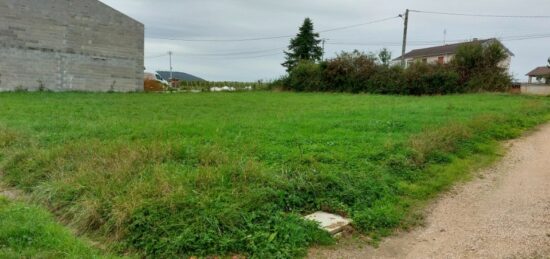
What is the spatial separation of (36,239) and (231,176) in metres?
1.91

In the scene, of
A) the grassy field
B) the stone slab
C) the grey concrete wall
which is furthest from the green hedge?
the stone slab

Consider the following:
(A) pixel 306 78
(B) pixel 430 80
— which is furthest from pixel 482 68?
(A) pixel 306 78

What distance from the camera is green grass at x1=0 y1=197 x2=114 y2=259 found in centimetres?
296

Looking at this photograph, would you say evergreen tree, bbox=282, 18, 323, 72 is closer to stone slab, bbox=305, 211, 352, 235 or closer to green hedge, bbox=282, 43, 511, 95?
green hedge, bbox=282, 43, 511, 95

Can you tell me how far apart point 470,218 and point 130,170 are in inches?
146

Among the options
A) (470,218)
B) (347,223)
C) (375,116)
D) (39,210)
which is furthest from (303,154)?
(375,116)

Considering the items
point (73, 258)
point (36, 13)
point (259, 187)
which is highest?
point (36, 13)

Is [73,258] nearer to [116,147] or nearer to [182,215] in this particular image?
[182,215]

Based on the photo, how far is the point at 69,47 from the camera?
865 inches

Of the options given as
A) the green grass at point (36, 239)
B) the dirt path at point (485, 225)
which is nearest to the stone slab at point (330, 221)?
the dirt path at point (485, 225)

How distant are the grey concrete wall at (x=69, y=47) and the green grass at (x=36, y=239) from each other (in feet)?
66.0

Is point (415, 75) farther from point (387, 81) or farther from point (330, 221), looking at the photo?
point (330, 221)

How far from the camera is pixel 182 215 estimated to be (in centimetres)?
347

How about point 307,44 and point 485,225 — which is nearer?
point 485,225
